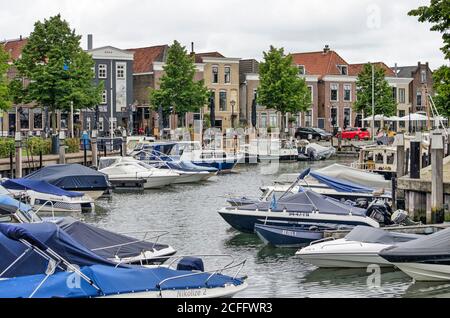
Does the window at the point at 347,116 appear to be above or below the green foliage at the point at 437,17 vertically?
below

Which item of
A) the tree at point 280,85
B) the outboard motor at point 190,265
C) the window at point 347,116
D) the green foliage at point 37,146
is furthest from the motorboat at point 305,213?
the window at point 347,116

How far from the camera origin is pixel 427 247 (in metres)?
23.5

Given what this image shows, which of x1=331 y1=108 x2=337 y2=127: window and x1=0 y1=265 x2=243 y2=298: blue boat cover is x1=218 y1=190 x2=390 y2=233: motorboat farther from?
x1=331 y1=108 x2=337 y2=127: window

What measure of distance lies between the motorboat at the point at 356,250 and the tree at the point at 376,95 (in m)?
74.4

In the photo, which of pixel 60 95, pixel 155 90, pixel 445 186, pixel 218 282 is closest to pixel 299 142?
pixel 155 90

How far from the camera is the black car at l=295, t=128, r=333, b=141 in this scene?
94188mm

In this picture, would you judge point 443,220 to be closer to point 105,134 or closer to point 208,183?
point 208,183

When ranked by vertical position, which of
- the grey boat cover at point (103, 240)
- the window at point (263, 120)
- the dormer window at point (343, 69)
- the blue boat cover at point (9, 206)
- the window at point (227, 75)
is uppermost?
the dormer window at point (343, 69)

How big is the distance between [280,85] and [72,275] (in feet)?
240

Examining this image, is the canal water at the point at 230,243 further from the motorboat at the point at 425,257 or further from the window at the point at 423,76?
the window at the point at 423,76

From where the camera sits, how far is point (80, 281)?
1816cm

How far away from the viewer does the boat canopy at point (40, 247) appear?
18.8 metres

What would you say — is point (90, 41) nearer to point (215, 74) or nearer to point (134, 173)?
point (215, 74)

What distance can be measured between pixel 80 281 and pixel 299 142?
64.8 metres
